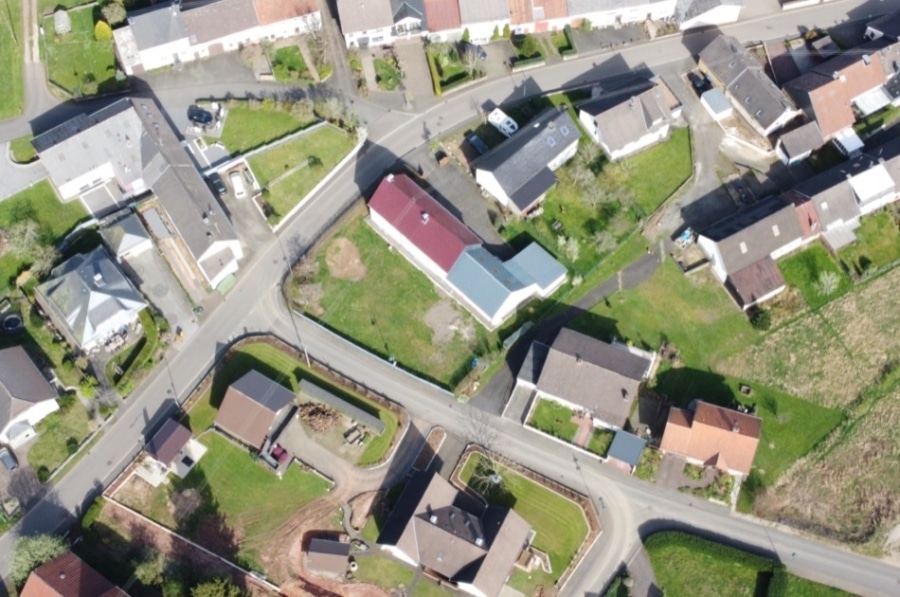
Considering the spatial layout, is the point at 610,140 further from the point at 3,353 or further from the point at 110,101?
the point at 3,353

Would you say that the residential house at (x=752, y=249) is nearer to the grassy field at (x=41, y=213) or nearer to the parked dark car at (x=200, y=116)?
the parked dark car at (x=200, y=116)

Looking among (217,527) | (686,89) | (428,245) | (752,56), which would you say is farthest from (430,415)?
(752,56)

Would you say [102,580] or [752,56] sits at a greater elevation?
[752,56]

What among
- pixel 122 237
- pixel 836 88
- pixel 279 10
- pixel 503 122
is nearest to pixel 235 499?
pixel 122 237

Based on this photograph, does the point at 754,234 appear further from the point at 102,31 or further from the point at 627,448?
the point at 102,31

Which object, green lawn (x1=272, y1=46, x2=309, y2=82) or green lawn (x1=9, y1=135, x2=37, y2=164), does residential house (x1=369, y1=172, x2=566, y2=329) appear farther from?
green lawn (x1=9, y1=135, x2=37, y2=164)

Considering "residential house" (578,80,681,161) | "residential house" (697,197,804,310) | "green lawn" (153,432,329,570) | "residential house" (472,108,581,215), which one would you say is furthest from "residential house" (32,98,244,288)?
"residential house" (697,197,804,310)

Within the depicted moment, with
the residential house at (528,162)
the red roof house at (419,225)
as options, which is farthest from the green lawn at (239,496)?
the residential house at (528,162)
